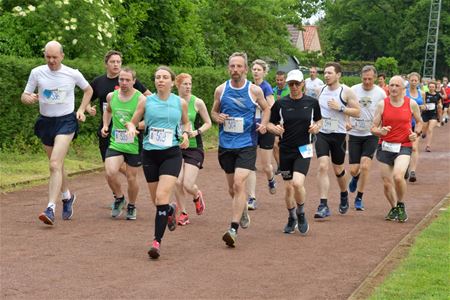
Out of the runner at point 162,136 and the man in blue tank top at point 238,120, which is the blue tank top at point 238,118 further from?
the runner at point 162,136

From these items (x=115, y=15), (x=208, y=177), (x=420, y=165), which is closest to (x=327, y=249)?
(x=208, y=177)

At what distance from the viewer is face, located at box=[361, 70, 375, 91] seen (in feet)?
43.1

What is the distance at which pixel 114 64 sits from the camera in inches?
479

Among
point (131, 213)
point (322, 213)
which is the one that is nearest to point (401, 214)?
point (322, 213)

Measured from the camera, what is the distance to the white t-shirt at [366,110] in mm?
13234

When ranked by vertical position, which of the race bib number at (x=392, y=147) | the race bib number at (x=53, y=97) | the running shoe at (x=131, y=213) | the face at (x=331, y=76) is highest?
the face at (x=331, y=76)

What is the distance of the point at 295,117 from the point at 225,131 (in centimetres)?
86

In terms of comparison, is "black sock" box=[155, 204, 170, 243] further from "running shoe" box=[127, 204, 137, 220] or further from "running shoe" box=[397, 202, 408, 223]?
"running shoe" box=[397, 202, 408, 223]

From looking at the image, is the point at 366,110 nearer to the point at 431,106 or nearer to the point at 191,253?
the point at 191,253

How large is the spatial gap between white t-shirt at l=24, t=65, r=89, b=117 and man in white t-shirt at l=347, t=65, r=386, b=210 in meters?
4.12

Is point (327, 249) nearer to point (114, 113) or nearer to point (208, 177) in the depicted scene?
point (114, 113)

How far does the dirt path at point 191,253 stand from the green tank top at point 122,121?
93 centimetres

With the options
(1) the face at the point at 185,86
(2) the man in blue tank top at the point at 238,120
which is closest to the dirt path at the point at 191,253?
(2) the man in blue tank top at the point at 238,120

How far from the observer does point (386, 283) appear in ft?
26.3
